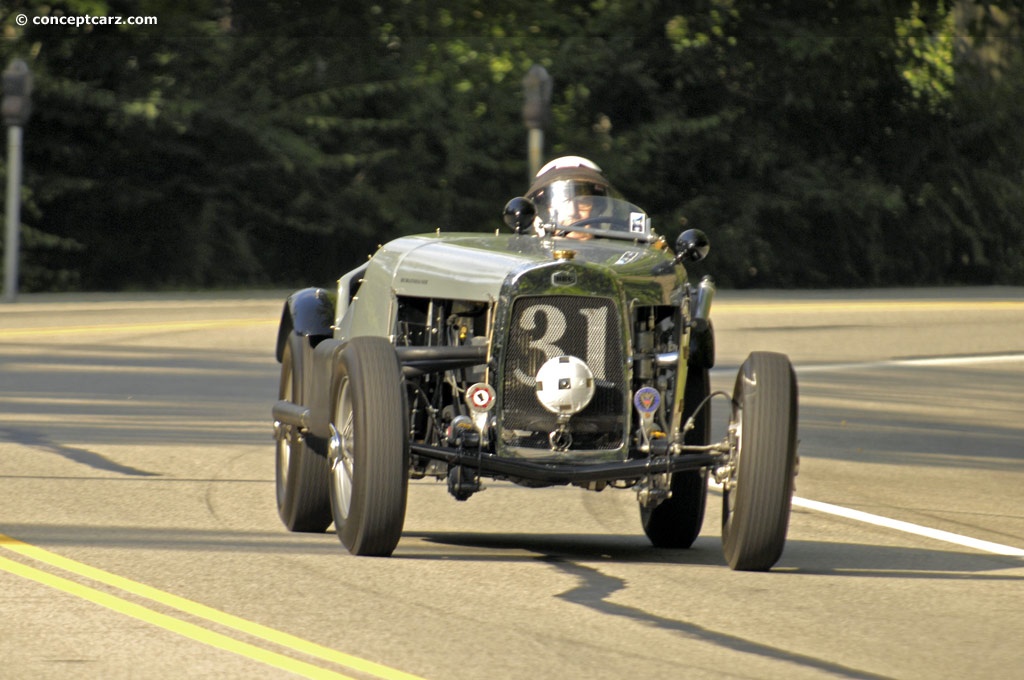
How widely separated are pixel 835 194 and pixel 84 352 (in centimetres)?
1896

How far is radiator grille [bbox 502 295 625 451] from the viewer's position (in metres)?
8.41

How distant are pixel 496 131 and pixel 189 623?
25890 millimetres

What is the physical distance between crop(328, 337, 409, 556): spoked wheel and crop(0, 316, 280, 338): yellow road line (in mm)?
13087

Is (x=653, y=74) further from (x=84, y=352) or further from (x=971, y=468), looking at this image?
(x=971, y=468)

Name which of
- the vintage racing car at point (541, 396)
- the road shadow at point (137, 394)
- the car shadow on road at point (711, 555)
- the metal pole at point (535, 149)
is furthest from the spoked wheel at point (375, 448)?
the metal pole at point (535, 149)

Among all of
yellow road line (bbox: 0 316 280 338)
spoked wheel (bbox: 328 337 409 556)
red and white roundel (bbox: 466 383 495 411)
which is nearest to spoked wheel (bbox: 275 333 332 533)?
spoked wheel (bbox: 328 337 409 556)

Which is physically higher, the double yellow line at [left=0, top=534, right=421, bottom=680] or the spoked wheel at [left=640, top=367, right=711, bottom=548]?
the spoked wheel at [left=640, top=367, right=711, bottom=548]

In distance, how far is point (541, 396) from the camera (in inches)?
328

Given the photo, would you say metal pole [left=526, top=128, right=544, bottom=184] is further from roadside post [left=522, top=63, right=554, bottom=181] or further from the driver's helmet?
the driver's helmet

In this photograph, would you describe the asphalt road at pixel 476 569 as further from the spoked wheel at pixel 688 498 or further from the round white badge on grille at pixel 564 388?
the round white badge on grille at pixel 564 388

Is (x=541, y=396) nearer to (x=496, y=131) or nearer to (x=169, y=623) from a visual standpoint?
(x=169, y=623)

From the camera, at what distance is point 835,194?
3497 centimetres

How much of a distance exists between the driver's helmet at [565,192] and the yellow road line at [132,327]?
11738mm

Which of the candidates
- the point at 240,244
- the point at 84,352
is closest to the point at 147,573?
the point at 84,352
